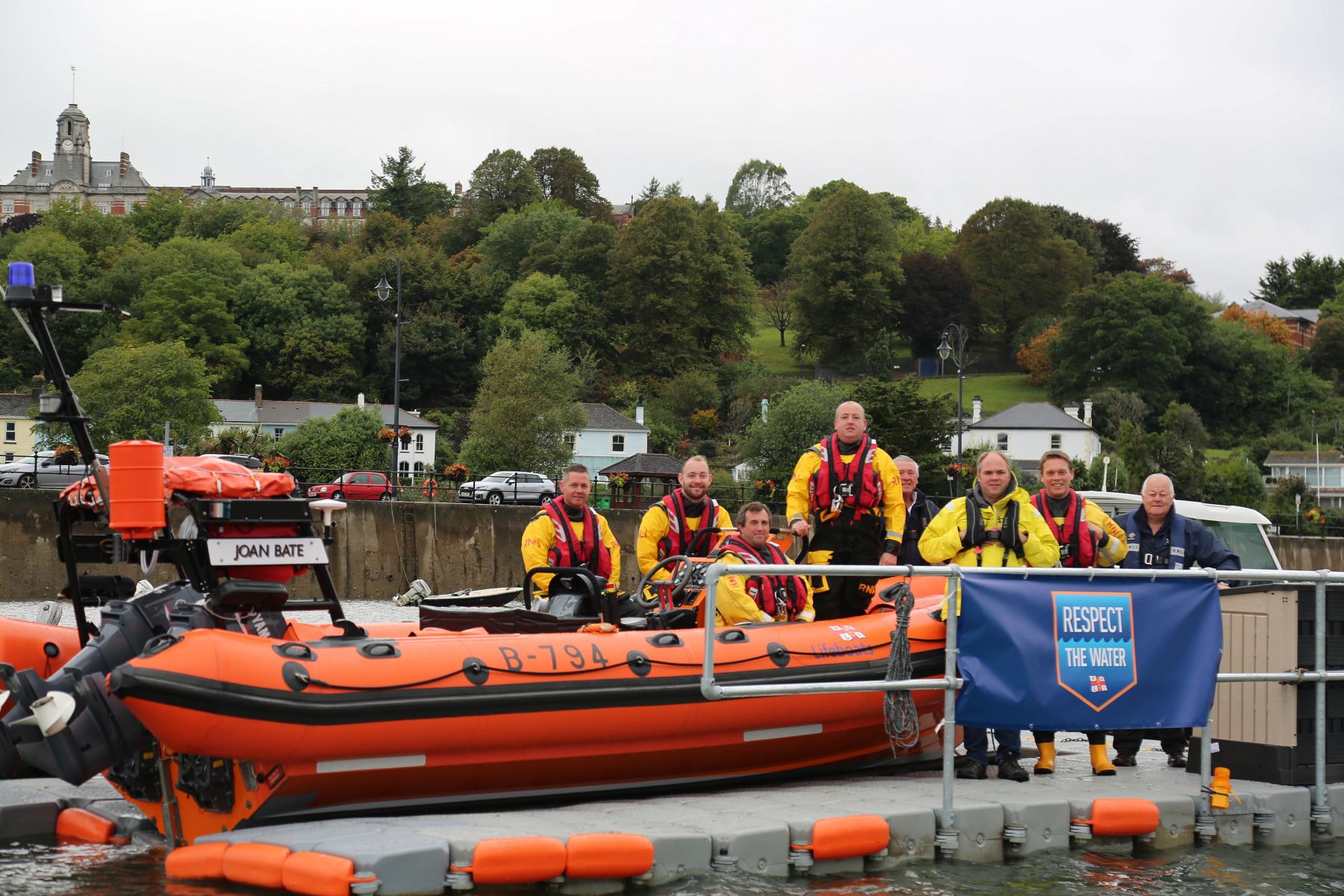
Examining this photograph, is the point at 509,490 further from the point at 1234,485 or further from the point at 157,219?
the point at 157,219

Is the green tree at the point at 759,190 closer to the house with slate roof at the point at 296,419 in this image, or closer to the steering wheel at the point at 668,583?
the house with slate roof at the point at 296,419

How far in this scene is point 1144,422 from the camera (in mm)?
79562

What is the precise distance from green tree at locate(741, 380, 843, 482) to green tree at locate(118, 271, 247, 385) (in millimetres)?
35625

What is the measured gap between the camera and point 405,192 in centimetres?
11706

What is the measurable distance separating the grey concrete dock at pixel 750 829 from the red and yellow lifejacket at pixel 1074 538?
1309 millimetres

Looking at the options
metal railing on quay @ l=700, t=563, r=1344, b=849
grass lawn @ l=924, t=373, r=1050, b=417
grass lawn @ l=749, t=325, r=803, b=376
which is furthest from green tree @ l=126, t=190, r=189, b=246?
metal railing on quay @ l=700, t=563, r=1344, b=849

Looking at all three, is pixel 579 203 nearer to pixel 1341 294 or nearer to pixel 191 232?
pixel 191 232

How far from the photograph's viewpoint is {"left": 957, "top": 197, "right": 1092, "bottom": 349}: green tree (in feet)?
317

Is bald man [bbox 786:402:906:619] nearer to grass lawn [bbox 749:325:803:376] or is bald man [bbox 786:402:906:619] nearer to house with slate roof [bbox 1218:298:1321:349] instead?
grass lawn [bbox 749:325:803:376]

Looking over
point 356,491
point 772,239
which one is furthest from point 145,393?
point 772,239

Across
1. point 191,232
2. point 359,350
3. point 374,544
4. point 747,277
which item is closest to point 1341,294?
point 747,277

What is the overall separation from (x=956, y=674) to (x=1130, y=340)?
77.9 m

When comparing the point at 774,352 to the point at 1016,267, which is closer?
the point at 1016,267

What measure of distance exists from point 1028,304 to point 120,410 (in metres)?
63.9
